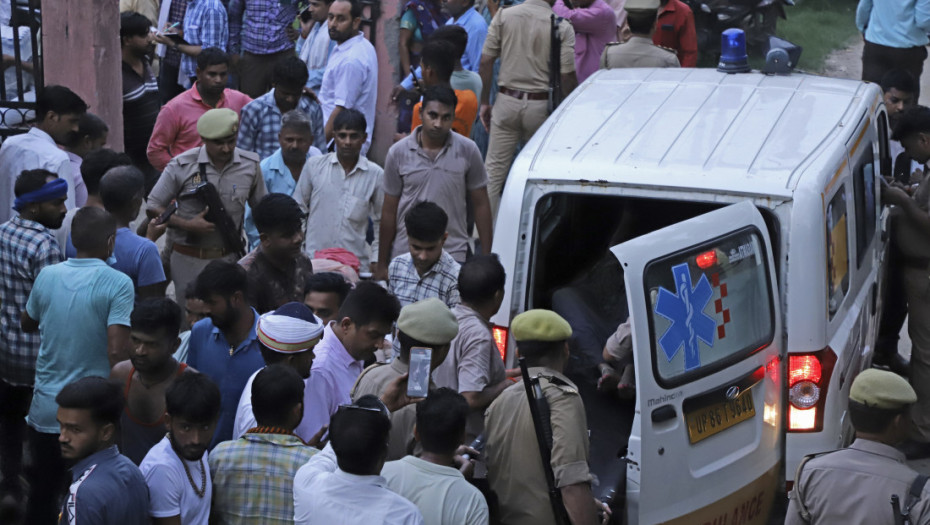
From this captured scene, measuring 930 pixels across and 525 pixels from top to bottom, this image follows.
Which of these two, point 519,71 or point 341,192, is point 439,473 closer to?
point 341,192

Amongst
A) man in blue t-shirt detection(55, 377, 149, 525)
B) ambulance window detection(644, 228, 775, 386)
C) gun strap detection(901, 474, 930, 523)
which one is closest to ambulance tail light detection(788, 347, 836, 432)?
ambulance window detection(644, 228, 775, 386)

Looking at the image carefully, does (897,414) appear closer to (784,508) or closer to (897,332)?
(784,508)

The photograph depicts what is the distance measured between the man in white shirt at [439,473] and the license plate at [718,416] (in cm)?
118

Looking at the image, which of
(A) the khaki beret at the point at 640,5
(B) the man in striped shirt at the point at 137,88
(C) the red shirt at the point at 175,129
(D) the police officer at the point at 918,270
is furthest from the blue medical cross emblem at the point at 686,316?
(B) the man in striped shirt at the point at 137,88

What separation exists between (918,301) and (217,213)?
13.7 ft

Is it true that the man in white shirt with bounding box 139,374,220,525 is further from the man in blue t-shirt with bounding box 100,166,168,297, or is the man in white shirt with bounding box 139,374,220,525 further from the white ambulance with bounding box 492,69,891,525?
the man in blue t-shirt with bounding box 100,166,168,297

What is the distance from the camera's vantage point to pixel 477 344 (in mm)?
4984

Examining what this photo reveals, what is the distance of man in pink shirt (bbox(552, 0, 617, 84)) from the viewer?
10031mm

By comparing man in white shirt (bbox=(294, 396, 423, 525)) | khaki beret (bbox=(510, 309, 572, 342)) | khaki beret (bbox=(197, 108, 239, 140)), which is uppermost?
khaki beret (bbox=(197, 108, 239, 140))

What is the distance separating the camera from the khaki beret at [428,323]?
14.8 ft

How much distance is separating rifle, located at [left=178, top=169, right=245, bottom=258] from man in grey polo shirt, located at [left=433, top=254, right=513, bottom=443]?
6.72 feet

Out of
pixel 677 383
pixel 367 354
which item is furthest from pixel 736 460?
pixel 367 354

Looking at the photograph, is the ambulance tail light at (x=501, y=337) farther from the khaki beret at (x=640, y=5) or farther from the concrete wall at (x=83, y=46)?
the concrete wall at (x=83, y=46)

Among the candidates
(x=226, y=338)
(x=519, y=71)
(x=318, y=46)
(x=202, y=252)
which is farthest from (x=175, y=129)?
(x=226, y=338)
